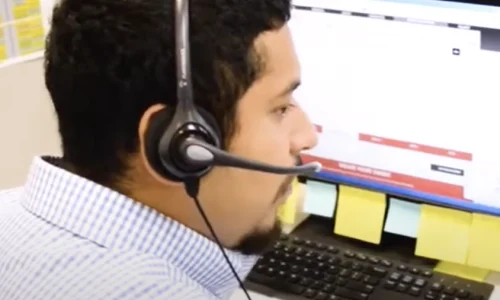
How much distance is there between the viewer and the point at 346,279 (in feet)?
4.05

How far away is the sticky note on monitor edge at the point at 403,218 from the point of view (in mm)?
1330

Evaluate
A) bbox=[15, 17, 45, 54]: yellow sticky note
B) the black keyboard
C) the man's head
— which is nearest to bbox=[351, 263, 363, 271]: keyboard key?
the black keyboard

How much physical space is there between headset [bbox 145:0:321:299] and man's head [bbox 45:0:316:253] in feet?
0.05

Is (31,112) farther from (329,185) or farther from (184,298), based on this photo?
(184,298)

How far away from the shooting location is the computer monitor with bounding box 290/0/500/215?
1198 mm

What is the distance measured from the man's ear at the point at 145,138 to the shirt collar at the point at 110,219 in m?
0.04

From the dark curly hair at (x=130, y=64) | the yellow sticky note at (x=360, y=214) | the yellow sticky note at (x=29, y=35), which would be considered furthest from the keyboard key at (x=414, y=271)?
the yellow sticky note at (x=29, y=35)

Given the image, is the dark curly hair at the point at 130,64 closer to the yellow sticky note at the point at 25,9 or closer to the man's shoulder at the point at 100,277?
the man's shoulder at the point at 100,277

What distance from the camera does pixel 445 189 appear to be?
1.27 meters

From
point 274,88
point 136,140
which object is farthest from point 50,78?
point 274,88

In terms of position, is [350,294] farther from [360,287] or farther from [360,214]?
[360,214]

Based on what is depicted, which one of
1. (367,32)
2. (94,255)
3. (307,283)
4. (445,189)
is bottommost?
(307,283)

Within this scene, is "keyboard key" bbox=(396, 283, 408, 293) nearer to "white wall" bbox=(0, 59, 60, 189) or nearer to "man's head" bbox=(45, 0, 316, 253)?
"man's head" bbox=(45, 0, 316, 253)

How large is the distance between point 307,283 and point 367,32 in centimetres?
38
